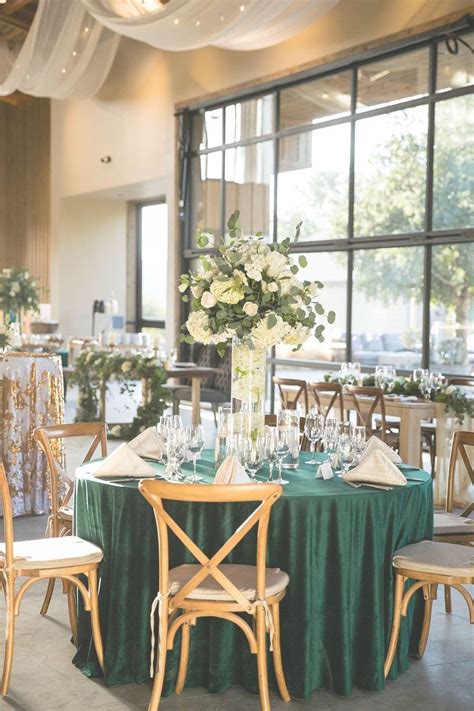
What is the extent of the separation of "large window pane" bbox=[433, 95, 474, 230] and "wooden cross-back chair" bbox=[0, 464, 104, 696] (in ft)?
19.2

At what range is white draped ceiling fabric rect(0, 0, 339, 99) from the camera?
8.41m

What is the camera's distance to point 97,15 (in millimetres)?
8719

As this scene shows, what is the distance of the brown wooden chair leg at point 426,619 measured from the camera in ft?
12.9

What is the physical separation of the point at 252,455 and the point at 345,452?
45 cm

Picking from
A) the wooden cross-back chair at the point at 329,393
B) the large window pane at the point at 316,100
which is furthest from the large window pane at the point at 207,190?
the wooden cross-back chair at the point at 329,393

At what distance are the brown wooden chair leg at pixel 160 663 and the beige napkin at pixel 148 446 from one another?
109cm

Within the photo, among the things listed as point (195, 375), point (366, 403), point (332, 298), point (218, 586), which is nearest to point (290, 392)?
point (366, 403)

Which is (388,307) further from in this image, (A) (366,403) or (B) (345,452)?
(B) (345,452)

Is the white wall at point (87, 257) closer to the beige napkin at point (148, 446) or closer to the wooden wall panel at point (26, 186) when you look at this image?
the wooden wall panel at point (26, 186)

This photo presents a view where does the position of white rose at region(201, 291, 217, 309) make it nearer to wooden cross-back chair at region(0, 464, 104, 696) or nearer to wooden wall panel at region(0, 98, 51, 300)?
wooden cross-back chair at region(0, 464, 104, 696)

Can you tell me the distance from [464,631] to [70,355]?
10702mm

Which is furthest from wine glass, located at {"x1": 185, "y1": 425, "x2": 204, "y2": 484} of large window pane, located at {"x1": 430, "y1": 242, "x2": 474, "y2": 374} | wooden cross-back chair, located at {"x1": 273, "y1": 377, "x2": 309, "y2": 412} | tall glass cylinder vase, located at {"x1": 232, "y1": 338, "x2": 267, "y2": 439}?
large window pane, located at {"x1": 430, "y1": 242, "x2": 474, "y2": 374}

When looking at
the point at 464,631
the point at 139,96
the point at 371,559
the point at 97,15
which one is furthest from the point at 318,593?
the point at 139,96

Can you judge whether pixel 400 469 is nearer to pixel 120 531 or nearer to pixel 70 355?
pixel 120 531
